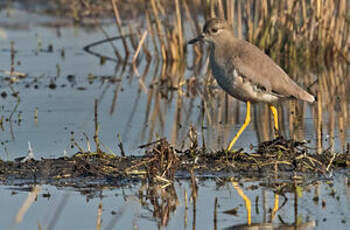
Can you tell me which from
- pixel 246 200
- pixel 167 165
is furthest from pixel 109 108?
pixel 246 200

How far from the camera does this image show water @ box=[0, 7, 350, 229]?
5477 millimetres

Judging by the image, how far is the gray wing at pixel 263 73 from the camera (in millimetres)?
7449

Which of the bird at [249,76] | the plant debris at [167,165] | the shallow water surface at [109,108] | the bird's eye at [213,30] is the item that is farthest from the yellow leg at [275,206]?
the bird's eye at [213,30]

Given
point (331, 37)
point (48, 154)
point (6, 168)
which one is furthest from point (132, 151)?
point (331, 37)

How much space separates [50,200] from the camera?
5.89 m

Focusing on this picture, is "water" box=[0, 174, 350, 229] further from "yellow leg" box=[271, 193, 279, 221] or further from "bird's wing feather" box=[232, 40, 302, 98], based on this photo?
"bird's wing feather" box=[232, 40, 302, 98]

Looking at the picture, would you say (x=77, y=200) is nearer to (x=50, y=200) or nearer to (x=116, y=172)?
(x=50, y=200)

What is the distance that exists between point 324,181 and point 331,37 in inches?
251

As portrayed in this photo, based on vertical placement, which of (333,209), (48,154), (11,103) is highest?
(11,103)

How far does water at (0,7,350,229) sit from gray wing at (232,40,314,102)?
0.64 m

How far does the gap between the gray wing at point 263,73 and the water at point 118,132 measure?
0.64 meters

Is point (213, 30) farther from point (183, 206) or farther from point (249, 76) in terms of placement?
point (183, 206)

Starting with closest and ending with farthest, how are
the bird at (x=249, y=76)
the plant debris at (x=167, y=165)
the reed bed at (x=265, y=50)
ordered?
the plant debris at (x=167, y=165), the bird at (x=249, y=76), the reed bed at (x=265, y=50)

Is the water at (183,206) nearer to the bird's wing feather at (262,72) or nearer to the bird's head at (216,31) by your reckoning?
the bird's wing feather at (262,72)
